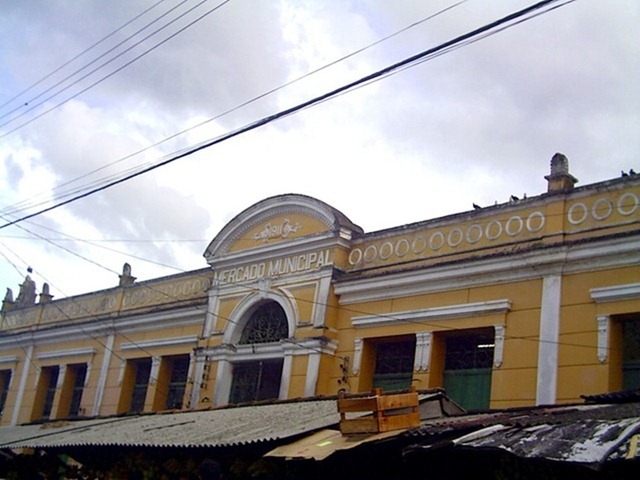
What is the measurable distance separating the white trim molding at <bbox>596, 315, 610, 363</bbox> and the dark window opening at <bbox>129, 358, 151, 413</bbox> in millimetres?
11929

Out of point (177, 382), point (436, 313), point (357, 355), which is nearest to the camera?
point (436, 313)

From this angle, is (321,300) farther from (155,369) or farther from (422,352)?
(155,369)

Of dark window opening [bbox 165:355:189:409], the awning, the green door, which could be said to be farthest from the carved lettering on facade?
the awning

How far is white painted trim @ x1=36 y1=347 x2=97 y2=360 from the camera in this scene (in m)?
21.0

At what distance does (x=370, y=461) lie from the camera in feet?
24.6

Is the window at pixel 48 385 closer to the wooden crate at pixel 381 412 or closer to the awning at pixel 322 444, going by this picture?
the awning at pixel 322 444

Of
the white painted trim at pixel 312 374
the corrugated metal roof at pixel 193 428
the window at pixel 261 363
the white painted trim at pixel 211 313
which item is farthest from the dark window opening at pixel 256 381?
the corrugated metal roof at pixel 193 428

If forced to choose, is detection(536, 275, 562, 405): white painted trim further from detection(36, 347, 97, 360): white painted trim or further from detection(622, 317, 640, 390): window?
detection(36, 347, 97, 360): white painted trim

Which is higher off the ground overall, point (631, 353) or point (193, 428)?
point (631, 353)

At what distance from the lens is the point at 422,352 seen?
510 inches

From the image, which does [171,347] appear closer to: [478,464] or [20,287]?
[20,287]

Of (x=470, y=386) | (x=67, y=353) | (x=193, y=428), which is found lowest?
(x=193, y=428)

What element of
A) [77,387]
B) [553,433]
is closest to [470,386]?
[553,433]

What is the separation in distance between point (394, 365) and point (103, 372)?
947cm
